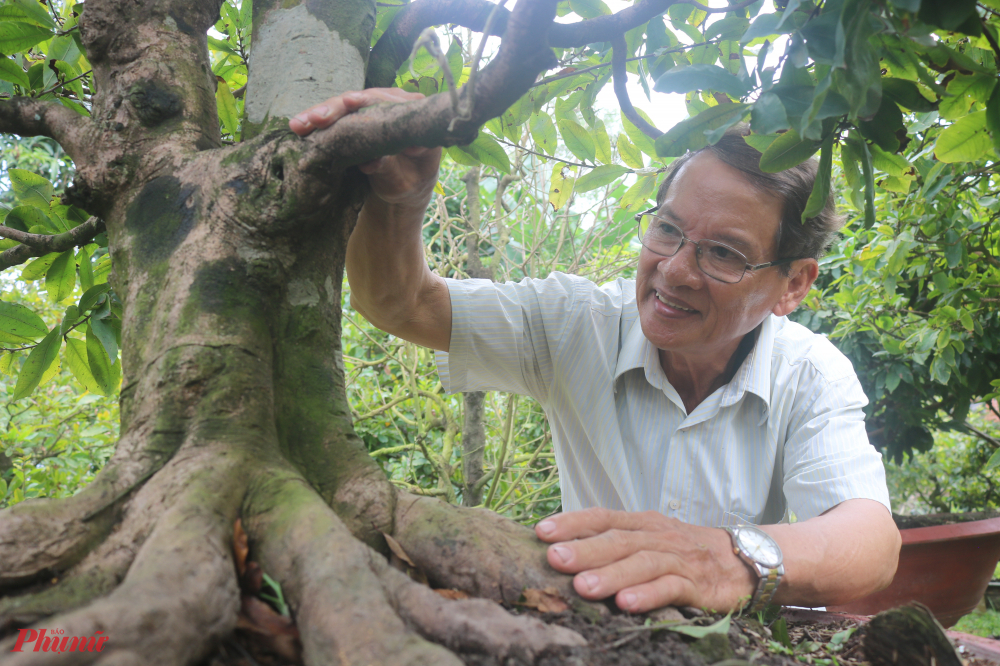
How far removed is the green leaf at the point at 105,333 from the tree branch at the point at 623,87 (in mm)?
1603

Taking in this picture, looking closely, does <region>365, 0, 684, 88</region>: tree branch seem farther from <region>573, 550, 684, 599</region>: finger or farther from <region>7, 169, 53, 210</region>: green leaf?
<region>7, 169, 53, 210</region>: green leaf

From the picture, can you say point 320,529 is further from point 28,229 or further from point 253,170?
point 28,229

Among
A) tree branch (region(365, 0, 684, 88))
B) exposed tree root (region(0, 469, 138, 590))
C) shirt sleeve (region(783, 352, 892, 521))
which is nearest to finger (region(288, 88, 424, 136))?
tree branch (region(365, 0, 684, 88))

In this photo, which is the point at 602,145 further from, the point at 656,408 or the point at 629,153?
the point at 656,408

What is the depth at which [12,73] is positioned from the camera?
168cm

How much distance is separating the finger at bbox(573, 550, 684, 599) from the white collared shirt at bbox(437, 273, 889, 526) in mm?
1024

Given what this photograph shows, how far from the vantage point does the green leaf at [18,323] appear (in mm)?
1780

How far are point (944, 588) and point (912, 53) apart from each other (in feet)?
12.4

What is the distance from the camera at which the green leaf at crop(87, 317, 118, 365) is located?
1762 millimetres

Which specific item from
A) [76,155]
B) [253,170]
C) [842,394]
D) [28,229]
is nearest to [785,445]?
[842,394]

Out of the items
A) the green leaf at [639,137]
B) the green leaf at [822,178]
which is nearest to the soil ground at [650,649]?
the green leaf at [822,178]

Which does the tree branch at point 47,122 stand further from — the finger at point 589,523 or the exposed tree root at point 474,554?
the finger at point 589,523

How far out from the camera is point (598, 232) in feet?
15.3

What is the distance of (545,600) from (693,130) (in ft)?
3.40
